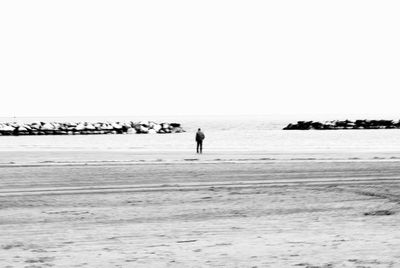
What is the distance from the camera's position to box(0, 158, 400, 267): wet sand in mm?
8359

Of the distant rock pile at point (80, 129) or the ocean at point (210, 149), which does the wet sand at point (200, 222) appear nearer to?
the ocean at point (210, 149)

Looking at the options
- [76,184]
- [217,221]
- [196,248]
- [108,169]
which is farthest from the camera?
[108,169]

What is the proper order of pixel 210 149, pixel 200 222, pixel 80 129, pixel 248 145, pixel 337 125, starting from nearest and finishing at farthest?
pixel 200 222
pixel 210 149
pixel 248 145
pixel 80 129
pixel 337 125

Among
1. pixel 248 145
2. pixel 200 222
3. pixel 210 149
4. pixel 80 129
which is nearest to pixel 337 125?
pixel 80 129

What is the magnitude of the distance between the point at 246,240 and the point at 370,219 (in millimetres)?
2796

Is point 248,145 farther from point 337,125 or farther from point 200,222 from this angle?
point 337,125

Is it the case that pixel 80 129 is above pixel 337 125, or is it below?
below

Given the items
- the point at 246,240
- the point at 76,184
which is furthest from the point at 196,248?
the point at 76,184

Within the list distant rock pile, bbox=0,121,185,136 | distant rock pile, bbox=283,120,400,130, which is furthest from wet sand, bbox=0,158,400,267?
distant rock pile, bbox=283,120,400,130

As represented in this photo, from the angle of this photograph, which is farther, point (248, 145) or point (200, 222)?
point (248, 145)

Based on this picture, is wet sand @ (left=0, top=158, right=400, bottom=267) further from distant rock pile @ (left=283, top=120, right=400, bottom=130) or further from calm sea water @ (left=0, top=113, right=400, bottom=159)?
distant rock pile @ (left=283, top=120, right=400, bottom=130)

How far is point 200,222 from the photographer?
36.7 feet

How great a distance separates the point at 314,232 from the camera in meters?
10.1

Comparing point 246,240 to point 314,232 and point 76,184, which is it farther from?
point 76,184
